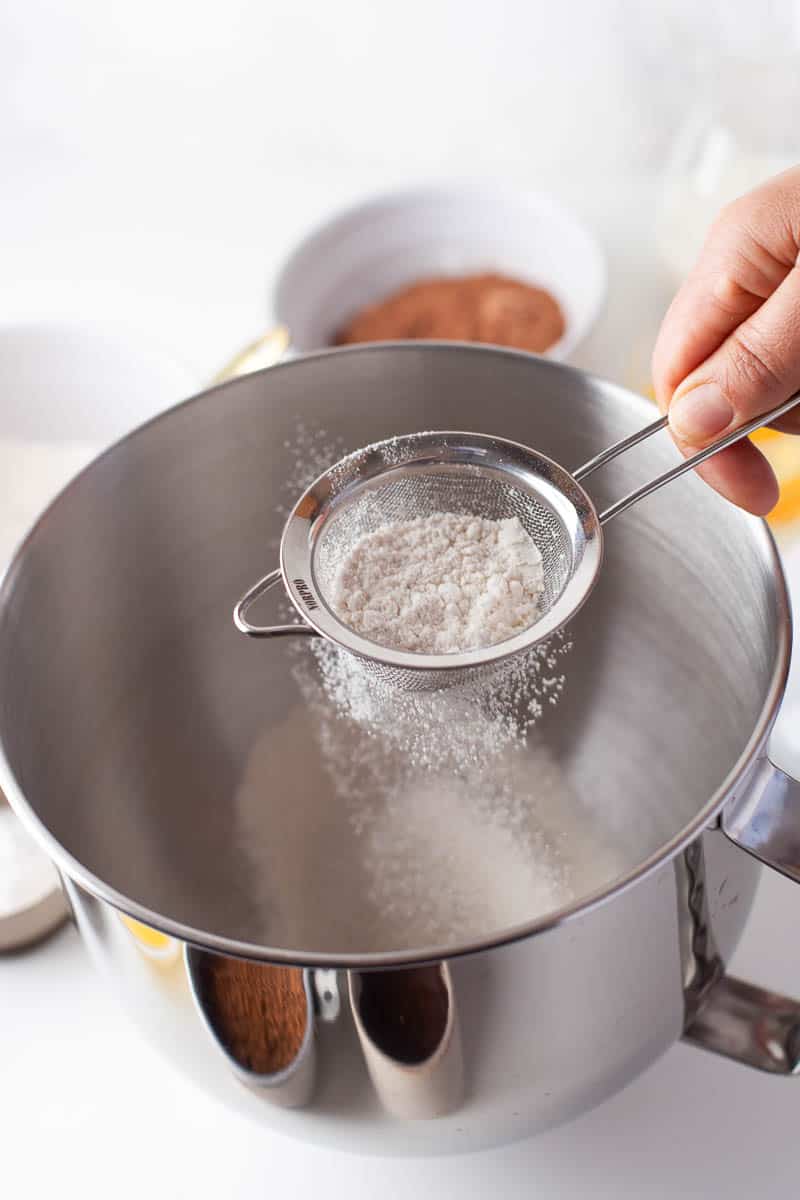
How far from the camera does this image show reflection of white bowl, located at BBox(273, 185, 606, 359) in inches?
35.1

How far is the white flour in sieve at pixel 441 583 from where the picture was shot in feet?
1.75

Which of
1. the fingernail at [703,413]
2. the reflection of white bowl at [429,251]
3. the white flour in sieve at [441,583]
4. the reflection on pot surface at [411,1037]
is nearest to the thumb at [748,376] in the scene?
the fingernail at [703,413]

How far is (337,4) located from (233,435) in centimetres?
59

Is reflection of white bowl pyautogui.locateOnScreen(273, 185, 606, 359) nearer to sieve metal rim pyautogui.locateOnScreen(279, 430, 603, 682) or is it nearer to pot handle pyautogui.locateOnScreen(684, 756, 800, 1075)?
sieve metal rim pyautogui.locateOnScreen(279, 430, 603, 682)

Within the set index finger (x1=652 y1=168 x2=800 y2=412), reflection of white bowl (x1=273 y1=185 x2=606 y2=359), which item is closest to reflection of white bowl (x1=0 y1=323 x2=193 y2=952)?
reflection of white bowl (x1=273 y1=185 x2=606 y2=359)

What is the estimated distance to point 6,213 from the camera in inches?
42.3

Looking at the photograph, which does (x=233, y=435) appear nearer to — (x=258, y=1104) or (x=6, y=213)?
(x=258, y=1104)

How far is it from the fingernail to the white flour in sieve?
0.10m

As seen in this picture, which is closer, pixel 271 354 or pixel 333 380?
pixel 333 380

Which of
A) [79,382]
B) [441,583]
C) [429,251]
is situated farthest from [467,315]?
[441,583]

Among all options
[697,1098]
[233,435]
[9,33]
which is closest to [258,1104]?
[697,1098]

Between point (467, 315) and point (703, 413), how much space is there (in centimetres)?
42

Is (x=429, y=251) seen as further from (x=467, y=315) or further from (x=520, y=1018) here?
(x=520, y=1018)

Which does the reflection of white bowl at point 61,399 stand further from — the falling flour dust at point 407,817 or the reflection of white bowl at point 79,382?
the falling flour dust at point 407,817
